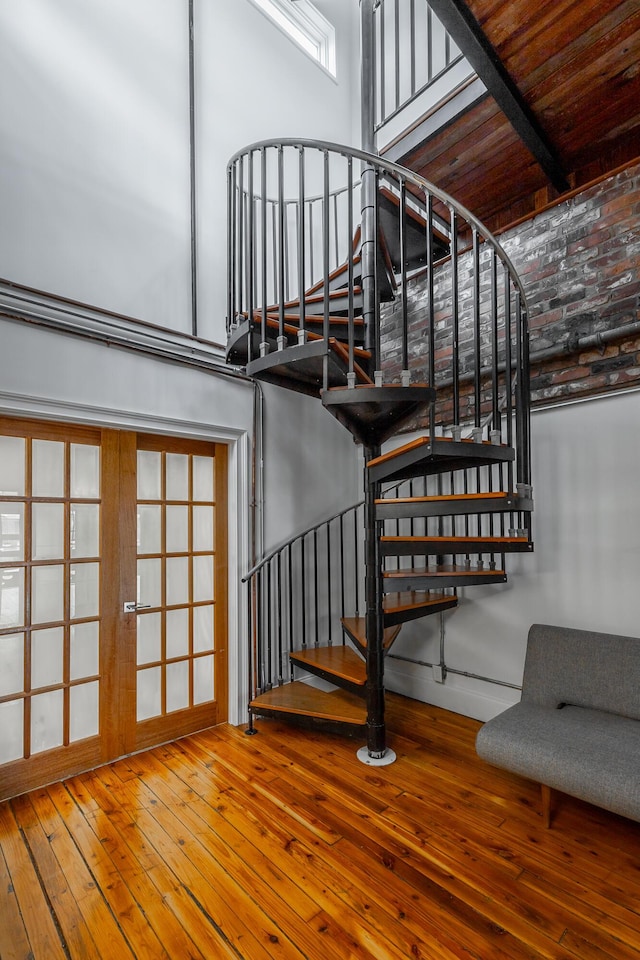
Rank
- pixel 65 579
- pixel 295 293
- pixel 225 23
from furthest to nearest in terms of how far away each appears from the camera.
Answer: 1. pixel 295 293
2. pixel 225 23
3. pixel 65 579

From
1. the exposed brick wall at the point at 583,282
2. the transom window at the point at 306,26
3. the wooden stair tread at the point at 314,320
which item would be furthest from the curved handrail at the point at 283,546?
the transom window at the point at 306,26

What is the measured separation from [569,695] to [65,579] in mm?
2817

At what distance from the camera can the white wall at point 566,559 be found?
8.77 ft

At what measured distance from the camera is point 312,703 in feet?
10.2

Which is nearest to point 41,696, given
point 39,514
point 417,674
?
point 39,514

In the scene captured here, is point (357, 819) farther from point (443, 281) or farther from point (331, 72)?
point (331, 72)

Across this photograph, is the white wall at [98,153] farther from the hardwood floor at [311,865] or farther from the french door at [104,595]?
the hardwood floor at [311,865]

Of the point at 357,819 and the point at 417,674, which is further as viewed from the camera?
the point at 417,674

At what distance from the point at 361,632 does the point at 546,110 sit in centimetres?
315

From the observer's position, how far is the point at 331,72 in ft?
14.2

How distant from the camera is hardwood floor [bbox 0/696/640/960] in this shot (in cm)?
163

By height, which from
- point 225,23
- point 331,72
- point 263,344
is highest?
point 331,72

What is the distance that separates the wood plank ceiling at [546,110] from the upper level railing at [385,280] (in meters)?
0.27

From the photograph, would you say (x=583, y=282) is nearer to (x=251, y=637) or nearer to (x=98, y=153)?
(x=98, y=153)
